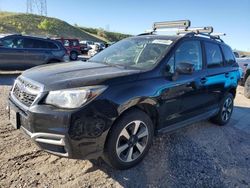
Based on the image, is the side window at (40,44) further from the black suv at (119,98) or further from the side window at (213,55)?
the side window at (213,55)

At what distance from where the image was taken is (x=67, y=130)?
278cm

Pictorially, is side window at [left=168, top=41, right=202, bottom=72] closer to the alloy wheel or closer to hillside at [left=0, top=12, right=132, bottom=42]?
the alloy wheel

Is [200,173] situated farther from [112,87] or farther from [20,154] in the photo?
[20,154]

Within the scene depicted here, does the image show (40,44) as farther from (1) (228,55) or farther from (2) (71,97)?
(2) (71,97)

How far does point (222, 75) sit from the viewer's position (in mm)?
5137

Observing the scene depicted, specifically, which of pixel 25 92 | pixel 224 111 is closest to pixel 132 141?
pixel 25 92

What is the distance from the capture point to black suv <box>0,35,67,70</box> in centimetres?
1035

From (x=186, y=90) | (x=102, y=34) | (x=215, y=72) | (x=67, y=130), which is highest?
(x=215, y=72)

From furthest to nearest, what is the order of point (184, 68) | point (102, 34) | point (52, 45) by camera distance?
point (102, 34)
point (52, 45)
point (184, 68)

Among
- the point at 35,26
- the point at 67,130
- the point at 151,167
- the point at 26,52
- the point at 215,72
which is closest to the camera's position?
the point at 67,130

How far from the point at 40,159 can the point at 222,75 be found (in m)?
3.55

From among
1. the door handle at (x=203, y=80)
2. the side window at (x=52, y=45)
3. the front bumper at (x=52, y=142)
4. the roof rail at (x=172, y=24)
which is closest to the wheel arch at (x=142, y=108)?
the front bumper at (x=52, y=142)

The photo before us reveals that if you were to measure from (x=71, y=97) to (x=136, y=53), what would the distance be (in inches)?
64.6

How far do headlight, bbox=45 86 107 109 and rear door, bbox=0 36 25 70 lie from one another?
8.38 metres
